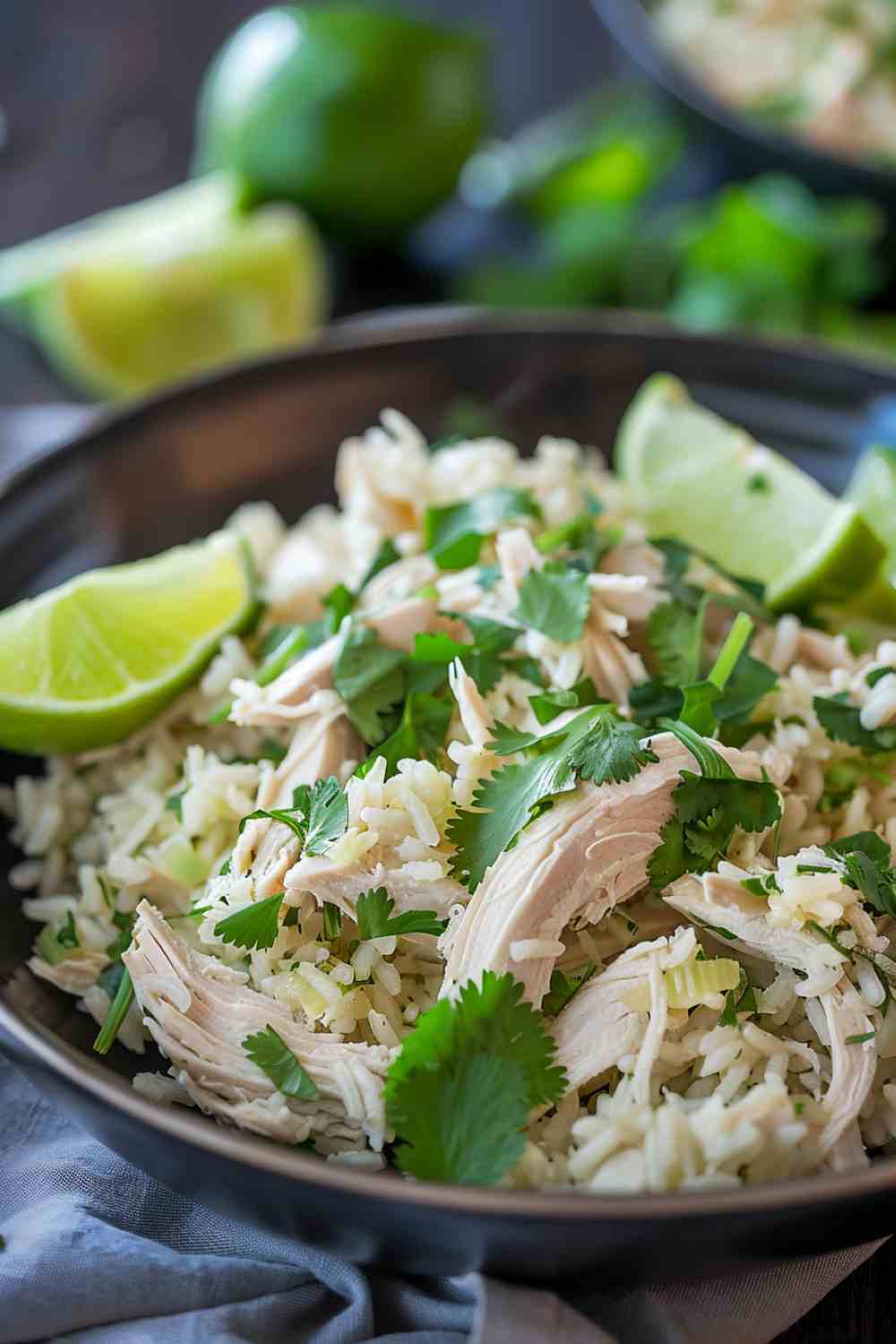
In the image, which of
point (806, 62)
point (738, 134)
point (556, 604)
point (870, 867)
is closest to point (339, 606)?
point (556, 604)

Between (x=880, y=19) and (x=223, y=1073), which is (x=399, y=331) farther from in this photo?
(x=880, y=19)

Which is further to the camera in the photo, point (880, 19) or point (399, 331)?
point (880, 19)

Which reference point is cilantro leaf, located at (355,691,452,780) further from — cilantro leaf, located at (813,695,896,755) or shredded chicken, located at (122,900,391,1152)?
cilantro leaf, located at (813,695,896,755)

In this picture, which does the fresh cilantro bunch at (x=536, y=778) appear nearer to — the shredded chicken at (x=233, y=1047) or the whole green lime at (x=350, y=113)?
the shredded chicken at (x=233, y=1047)

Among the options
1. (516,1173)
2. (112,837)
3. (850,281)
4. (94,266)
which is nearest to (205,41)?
(94,266)

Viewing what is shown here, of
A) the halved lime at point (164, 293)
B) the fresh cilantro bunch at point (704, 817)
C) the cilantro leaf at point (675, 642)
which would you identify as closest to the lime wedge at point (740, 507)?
the cilantro leaf at point (675, 642)

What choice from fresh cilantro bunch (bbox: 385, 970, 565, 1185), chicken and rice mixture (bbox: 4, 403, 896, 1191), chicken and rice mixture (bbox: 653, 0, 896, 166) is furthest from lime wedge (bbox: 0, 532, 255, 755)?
chicken and rice mixture (bbox: 653, 0, 896, 166)
